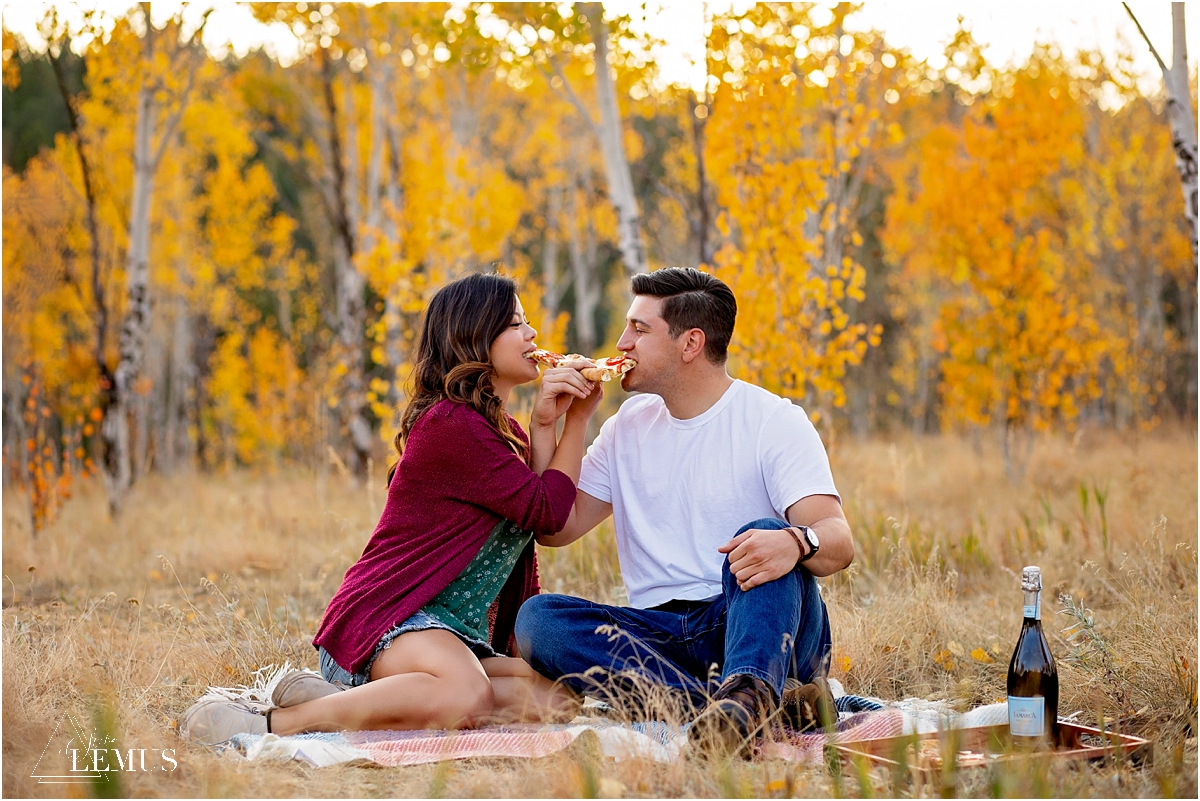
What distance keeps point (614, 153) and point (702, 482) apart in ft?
13.4

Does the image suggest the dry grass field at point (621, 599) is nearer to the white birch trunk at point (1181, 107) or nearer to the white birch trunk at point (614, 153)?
the white birch trunk at point (1181, 107)

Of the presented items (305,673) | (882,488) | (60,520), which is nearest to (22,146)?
(60,520)

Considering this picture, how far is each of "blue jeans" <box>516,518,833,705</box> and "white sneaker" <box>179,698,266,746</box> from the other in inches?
33.6

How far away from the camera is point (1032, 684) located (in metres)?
2.89

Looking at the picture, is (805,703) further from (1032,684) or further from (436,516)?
(436,516)

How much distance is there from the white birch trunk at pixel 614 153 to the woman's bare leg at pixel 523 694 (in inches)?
152

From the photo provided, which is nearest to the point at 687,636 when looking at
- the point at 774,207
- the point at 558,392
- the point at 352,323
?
the point at 558,392

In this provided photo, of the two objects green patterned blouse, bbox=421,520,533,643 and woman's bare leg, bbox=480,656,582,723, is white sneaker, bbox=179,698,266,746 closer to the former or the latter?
green patterned blouse, bbox=421,520,533,643

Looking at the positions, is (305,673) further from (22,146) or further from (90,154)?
(22,146)

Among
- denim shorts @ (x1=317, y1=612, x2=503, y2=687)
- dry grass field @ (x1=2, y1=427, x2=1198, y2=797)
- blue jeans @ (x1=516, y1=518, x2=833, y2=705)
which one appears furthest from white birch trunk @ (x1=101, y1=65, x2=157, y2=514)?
blue jeans @ (x1=516, y1=518, x2=833, y2=705)

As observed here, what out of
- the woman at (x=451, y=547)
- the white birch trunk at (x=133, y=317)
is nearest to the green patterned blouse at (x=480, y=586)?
the woman at (x=451, y=547)

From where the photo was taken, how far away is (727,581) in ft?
10.3

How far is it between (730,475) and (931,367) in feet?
53.8

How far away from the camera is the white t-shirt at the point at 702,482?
3.30 m
